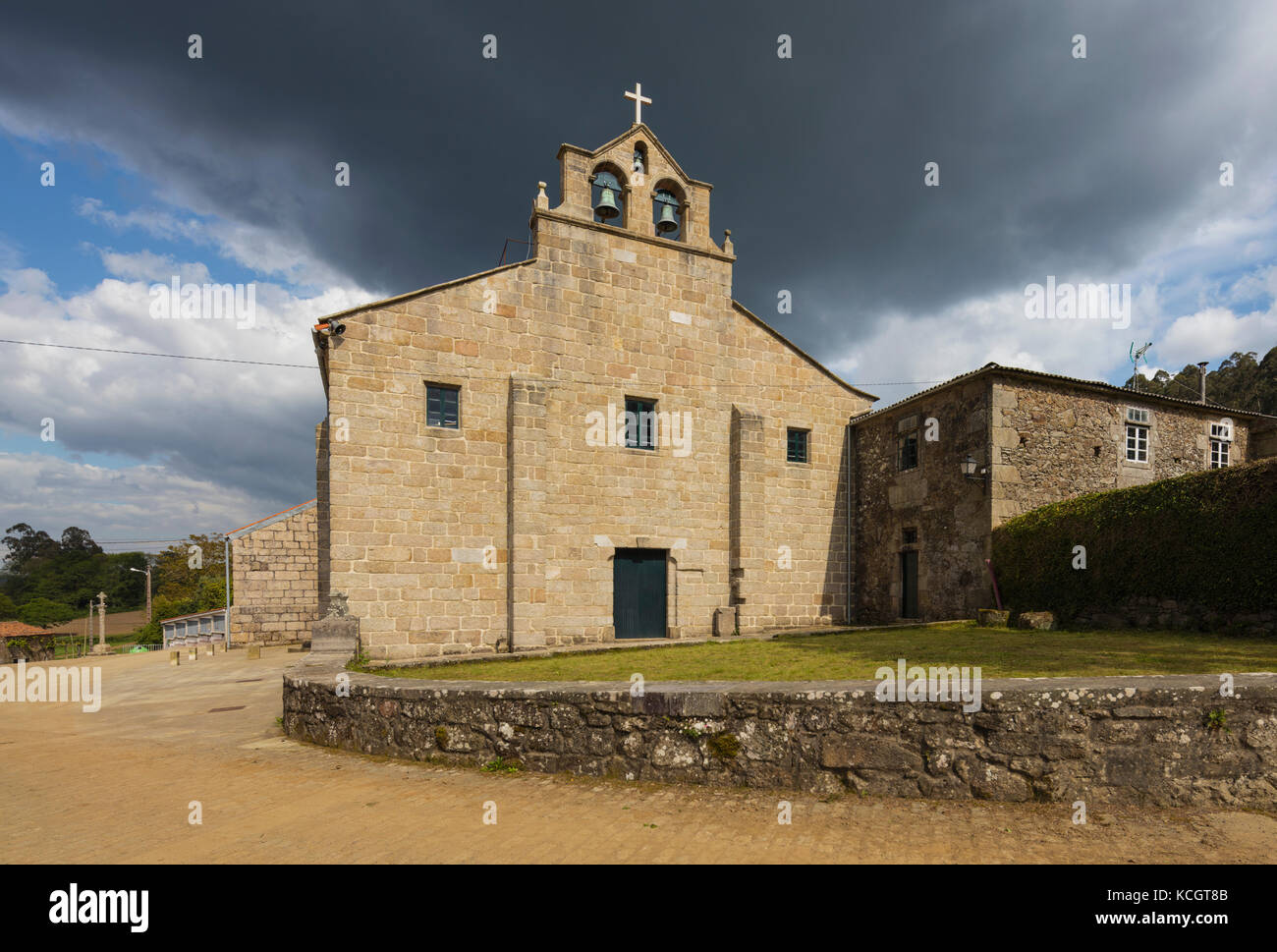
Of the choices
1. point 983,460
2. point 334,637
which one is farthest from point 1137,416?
point 334,637

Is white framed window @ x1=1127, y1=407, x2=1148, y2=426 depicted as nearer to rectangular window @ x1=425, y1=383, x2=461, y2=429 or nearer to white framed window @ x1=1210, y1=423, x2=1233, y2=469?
white framed window @ x1=1210, y1=423, x2=1233, y2=469

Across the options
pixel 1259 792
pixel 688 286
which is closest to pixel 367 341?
pixel 688 286

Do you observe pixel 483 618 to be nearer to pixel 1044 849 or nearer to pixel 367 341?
pixel 367 341

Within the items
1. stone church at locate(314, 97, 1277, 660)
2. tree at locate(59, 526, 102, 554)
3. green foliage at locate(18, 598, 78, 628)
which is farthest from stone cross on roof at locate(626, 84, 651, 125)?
tree at locate(59, 526, 102, 554)

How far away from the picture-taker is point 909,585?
56.8 ft

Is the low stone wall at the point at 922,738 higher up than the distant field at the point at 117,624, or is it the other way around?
the low stone wall at the point at 922,738

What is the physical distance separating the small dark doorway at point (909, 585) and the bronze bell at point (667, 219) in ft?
36.4

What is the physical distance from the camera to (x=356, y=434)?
13.7m

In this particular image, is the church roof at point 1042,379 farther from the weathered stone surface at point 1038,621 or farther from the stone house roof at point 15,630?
the stone house roof at point 15,630

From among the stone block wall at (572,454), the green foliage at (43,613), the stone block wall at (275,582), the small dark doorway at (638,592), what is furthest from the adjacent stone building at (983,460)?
the green foliage at (43,613)

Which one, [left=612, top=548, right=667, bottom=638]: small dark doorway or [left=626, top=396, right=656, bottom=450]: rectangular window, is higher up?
[left=626, top=396, right=656, bottom=450]: rectangular window

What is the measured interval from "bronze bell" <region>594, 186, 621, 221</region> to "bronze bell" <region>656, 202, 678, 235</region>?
1574 mm

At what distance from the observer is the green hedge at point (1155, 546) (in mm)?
11023

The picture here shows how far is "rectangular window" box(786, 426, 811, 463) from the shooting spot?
1853 centimetres
